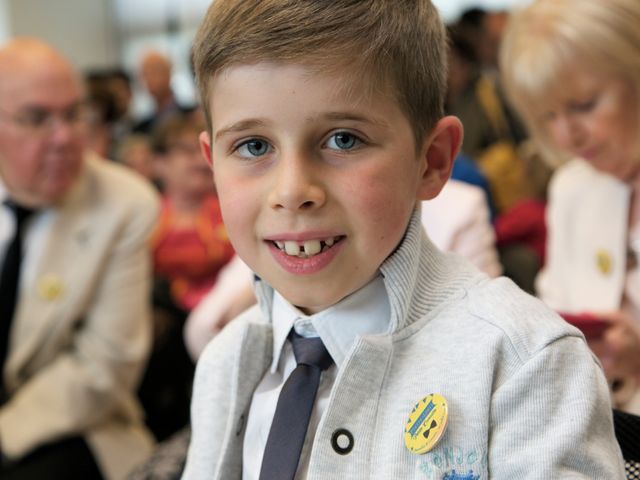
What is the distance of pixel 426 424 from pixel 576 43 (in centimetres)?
102

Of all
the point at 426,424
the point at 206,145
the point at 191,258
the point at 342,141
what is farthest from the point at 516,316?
the point at 191,258

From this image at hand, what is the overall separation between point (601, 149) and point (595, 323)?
1.42 ft

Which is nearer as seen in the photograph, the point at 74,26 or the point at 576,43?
the point at 576,43

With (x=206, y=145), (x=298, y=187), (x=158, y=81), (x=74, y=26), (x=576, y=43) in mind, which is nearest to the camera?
(x=298, y=187)

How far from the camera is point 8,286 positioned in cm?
201

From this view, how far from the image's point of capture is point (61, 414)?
1963mm

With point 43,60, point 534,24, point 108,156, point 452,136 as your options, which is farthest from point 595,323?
point 108,156

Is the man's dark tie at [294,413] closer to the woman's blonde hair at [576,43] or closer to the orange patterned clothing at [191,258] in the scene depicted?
the woman's blonde hair at [576,43]

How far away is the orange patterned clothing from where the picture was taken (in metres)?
2.94

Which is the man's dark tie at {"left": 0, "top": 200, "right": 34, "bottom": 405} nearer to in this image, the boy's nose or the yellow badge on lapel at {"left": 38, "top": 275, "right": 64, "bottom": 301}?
the yellow badge on lapel at {"left": 38, "top": 275, "right": 64, "bottom": 301}

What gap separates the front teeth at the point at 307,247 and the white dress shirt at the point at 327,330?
0.09 meters

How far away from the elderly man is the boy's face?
1.24 meters

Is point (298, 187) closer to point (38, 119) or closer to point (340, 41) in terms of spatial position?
point (340, 41)

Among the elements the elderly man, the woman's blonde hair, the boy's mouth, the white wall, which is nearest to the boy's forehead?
the boy's mouth
